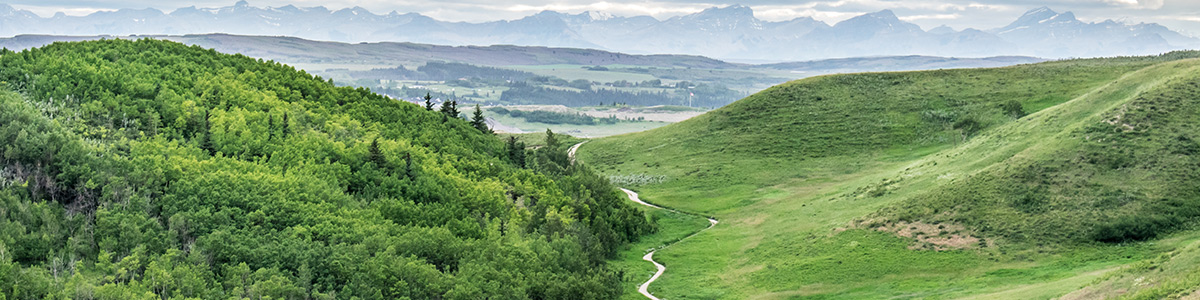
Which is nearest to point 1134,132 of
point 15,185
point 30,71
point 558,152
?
point 558,152

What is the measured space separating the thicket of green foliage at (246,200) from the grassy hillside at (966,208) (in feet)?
56.2

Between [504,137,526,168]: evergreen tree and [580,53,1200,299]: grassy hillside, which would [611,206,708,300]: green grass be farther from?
[504,137,526,168]: evergreen tree

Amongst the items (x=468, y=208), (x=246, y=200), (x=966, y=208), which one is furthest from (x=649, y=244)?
(x=246, y=200)

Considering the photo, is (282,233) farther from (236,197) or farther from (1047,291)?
(1047,291)

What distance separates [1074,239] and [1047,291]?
27.1m

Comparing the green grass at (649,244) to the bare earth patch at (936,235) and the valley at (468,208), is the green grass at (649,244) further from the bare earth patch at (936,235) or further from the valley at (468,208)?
the bare earth patch at (936,235)

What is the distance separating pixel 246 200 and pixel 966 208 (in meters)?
73.6

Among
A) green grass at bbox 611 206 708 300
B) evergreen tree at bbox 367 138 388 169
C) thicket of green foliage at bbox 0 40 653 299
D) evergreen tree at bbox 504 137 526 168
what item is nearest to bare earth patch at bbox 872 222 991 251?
green grass at bbox 611 206 708 300

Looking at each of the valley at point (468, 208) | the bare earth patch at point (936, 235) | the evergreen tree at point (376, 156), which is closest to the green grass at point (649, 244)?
the valley at point (468, 208)

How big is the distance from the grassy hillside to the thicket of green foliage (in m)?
17.1

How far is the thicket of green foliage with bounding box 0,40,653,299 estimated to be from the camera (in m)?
77.0

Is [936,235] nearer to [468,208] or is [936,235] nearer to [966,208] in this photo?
[966,208]

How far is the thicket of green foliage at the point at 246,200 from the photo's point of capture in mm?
77000

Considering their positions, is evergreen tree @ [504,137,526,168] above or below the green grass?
above
